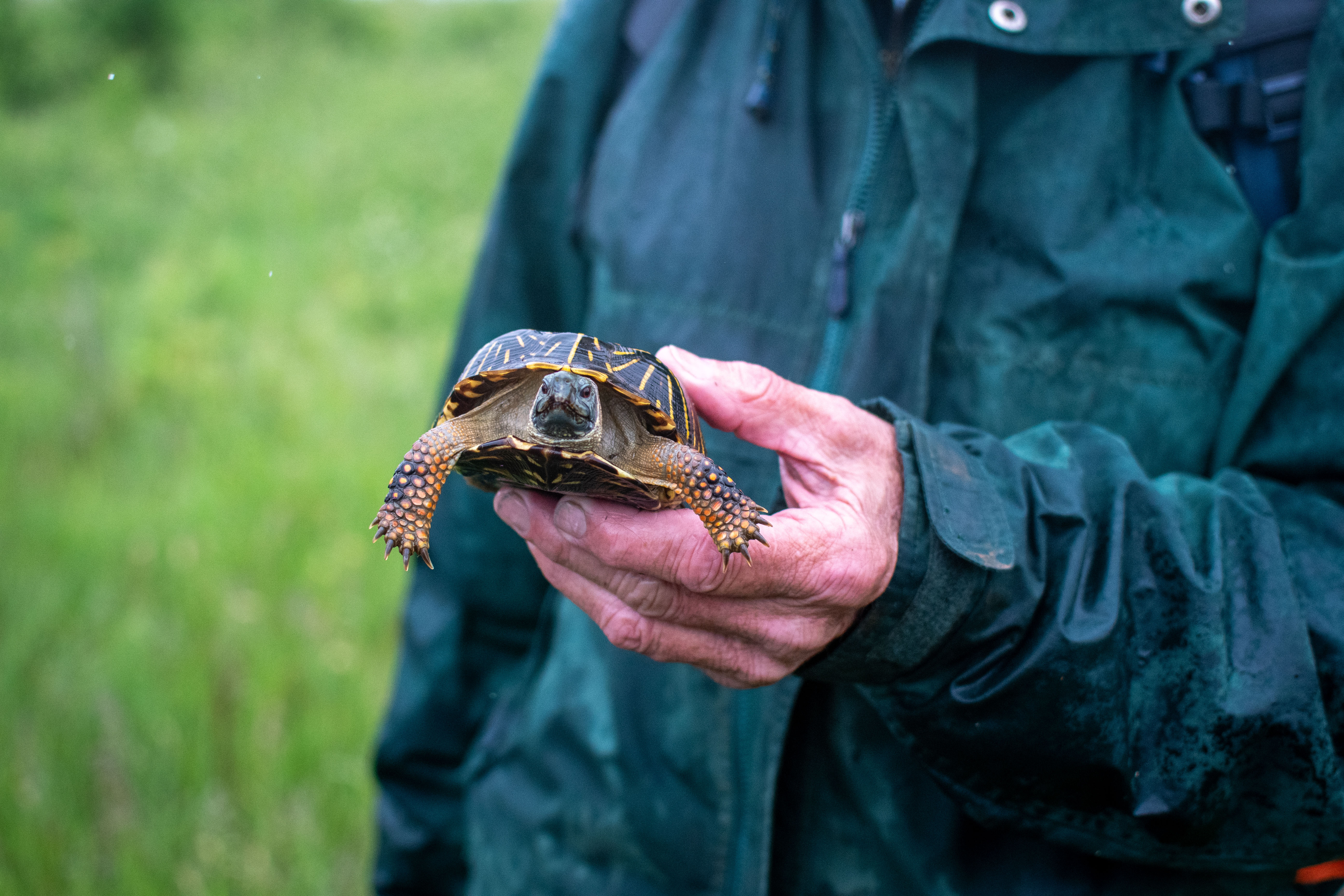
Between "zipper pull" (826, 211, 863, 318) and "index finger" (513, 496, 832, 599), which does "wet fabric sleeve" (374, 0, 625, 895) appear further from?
"index finger" (513, 496, 832, 599)

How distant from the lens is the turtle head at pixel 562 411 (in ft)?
6.61

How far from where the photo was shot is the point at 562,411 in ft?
6.62

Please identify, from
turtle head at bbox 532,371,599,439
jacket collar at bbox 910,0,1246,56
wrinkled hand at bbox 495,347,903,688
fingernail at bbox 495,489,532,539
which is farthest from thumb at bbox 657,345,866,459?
jacket collar at bbox 910,0,1246,56

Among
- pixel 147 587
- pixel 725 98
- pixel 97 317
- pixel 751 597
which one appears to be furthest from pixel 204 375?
pixel 751 597

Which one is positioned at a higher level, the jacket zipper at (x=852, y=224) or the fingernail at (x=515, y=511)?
the jacket zipper at (x=852, y=224)

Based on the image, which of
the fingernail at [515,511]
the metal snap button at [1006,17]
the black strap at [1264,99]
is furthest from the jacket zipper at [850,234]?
the fingernail at [515,511]

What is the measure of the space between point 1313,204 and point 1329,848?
1.36 m

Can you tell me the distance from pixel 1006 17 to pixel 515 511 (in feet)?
5.36

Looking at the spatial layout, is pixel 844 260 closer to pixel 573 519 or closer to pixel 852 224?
pixel 852 224

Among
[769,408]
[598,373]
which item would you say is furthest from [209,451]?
[769,408]

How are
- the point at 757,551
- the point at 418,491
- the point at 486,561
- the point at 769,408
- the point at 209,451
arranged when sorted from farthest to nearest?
the point at 209,451, the point at 486,561, the point at 418,491, the point at 769,408, the point at 757,551

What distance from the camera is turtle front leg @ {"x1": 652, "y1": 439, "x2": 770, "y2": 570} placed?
183 centimetres

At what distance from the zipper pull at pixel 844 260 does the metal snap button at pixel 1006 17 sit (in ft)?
1.72

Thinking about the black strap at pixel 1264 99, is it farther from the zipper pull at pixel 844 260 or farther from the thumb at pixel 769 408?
the thumb at pixel 769 408
